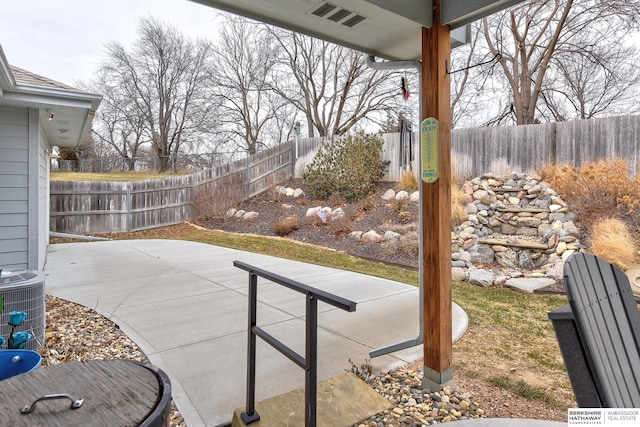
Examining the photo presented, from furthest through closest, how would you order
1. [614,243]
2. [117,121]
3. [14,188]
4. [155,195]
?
[117,121], [155,195], [614,243], [14,188]

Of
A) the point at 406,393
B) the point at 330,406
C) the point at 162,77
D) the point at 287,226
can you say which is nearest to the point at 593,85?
the point at 287,226

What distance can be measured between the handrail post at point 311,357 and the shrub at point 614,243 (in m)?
5.25

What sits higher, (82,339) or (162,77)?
(162,77)

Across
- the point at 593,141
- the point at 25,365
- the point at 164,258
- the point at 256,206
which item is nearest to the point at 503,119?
the point at 593,141

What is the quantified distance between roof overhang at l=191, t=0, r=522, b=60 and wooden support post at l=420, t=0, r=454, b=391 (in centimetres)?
12

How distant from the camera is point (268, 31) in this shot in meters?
14.5

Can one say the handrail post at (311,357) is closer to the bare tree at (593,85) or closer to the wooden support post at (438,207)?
the wooden support post at (438,207)

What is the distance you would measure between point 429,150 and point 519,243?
464 centimetres

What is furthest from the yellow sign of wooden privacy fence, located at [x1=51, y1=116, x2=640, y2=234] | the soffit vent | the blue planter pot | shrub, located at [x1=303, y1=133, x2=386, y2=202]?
shrub, located at [x1=303, y1=133, x2=386, y2=202]

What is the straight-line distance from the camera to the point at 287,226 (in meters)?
9.18

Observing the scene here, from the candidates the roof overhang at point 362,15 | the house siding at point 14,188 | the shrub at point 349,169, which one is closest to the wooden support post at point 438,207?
the roof overhang at point 362,15

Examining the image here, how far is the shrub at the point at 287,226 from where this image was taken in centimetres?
919

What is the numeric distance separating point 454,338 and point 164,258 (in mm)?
5265

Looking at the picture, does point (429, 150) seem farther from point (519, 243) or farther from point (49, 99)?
point (519, 243)
